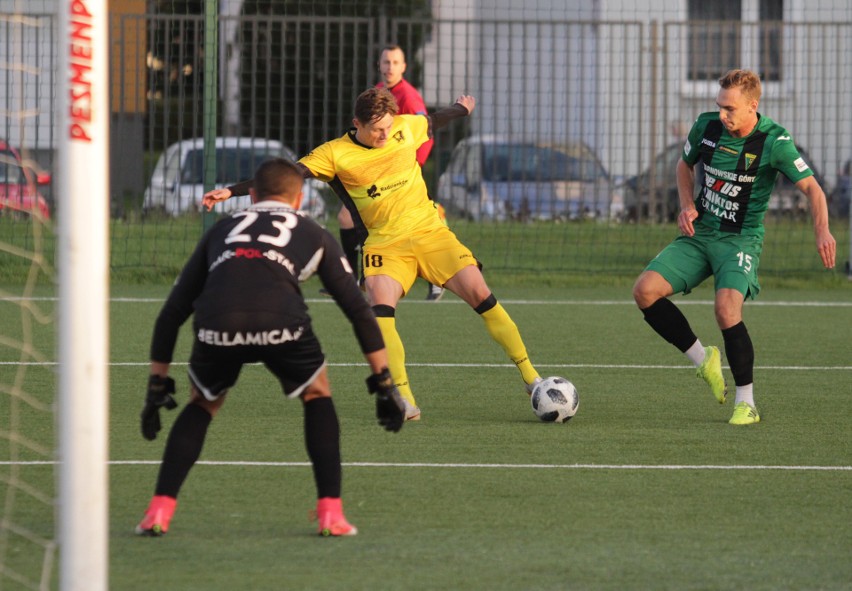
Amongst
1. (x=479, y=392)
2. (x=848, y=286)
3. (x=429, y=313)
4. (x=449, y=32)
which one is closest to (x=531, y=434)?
(x=479, y=392)

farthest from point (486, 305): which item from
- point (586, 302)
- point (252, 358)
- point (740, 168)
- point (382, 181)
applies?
point (586, 302)

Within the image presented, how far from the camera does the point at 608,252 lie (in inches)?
648

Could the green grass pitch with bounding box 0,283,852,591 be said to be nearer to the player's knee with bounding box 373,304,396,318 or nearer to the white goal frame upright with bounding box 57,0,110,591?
the player's knee with bounding box 373,304,396,318

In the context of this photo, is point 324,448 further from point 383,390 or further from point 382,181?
point 382,181

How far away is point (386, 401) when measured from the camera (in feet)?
16.7

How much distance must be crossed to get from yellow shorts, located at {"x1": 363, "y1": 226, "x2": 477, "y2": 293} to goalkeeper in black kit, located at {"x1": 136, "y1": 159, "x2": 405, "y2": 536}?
8.63 ft

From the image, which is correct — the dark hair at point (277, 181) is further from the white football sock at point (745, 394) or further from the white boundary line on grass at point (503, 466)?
the white football sock at point (745, 394)

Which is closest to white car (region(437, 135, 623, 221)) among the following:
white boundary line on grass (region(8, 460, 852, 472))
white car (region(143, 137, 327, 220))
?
white car (region(143, 137, 327, 220))

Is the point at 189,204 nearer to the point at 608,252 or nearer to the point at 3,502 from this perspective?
the point at 608,252

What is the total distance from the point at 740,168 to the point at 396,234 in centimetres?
183

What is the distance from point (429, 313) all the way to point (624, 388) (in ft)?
12.7

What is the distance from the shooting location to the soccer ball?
7.50 metres

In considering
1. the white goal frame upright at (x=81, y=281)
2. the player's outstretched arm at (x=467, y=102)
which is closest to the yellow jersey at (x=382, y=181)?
the player's outstretched arm at (x=467, y=102)

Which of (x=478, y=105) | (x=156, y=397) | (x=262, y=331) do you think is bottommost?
(x=156, y=397)
